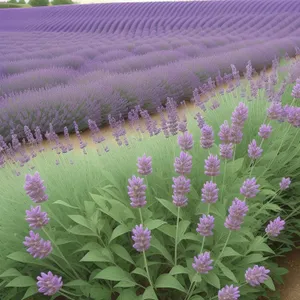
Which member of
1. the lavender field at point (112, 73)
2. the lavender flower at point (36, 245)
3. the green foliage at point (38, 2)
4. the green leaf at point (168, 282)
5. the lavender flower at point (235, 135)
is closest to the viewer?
the lavender flower at point (36, 245)

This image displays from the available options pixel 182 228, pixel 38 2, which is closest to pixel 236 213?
pixel 182 228

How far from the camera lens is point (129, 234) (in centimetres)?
169

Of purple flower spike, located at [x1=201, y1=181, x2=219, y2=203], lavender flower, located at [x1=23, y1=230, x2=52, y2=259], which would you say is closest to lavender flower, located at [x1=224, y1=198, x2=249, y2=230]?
purple flower spike, located at [x1=201, y1=181, x2=219, y2=203]

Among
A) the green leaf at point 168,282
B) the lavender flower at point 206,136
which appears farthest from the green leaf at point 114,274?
the lavender flower at point 206,136

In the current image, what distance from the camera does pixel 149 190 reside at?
1722 mm

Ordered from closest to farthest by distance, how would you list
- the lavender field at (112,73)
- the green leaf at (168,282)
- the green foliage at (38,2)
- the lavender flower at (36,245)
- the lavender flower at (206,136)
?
the lavender flower at (36,245)
the green leaf at (168,282)
the lavender flower at (206,136)
the lavender field at (112,73)
the green foliage at (38,2)

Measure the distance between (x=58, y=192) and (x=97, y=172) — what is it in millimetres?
285

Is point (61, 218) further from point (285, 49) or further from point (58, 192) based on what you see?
point (285, 49)

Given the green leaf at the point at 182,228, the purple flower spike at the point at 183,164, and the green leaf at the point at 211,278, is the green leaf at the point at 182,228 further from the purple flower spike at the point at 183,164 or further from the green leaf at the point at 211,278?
the purple flower spike at the point at 183,164

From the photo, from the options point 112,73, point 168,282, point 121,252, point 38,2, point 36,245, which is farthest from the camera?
point 38,2

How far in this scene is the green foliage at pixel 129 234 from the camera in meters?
1.45

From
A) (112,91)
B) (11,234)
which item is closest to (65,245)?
(11,234)

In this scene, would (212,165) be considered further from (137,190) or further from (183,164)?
(137,190)

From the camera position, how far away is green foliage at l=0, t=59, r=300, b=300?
1450 millimetres
